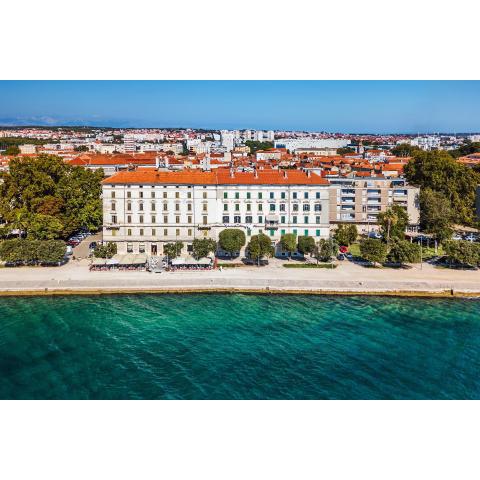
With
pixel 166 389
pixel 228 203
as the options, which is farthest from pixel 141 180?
pixel 166 389

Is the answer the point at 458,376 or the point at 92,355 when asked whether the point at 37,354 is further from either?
the point at 458,376

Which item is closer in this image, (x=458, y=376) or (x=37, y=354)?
(x=458, y=376)

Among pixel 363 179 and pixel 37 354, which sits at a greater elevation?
pixel 363 179

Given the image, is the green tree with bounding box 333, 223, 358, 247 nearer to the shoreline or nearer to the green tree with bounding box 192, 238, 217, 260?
the shoreline

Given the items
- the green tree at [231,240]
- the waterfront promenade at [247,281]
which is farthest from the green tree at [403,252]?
the green tree at [231,240]

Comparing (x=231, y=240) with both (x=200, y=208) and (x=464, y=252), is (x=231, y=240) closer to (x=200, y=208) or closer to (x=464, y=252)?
(x=200, y=208)

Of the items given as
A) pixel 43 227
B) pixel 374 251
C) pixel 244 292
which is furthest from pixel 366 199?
pixel 43 227
